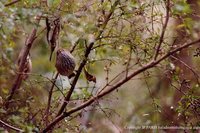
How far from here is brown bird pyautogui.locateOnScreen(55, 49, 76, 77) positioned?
1106mm

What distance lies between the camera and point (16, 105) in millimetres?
1424

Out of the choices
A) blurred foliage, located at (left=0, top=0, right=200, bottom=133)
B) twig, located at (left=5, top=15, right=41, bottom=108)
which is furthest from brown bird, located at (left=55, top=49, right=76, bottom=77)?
twig, located at (left=5, top=15, right=41, bottom=108)

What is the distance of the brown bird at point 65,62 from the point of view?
3.63 feet

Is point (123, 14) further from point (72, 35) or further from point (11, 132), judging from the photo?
point (11, 132)

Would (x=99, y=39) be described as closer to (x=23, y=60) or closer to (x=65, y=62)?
(x=65, y=62)

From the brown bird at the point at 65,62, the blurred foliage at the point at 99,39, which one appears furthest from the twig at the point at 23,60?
the brown bird at the point at 65,62

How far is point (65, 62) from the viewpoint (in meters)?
1.10

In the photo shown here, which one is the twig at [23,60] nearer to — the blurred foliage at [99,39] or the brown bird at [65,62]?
the blurred foliage at [99,39]

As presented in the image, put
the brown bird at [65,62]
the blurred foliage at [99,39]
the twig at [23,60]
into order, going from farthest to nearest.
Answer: the twig at [23,60] < the brown bird at [65,62] < the blurred foliage at [99,39]

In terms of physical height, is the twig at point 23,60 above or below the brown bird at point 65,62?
above

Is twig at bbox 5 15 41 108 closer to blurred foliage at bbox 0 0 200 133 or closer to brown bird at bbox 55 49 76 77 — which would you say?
blurred foliage at bbox 0 0 200 133

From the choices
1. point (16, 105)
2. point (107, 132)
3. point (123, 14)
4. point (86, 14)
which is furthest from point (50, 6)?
point (107, 132)

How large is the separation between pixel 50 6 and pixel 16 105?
0.58 meters

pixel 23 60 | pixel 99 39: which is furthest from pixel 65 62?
pixel 23 60
